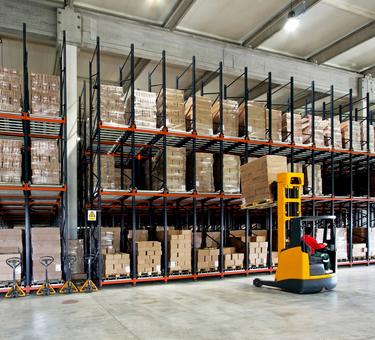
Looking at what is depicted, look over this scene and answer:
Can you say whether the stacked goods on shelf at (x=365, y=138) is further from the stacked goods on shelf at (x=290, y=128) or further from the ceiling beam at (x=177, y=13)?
the ceiling beam at (x=177, y=13)

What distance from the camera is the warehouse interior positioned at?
7.23 meters

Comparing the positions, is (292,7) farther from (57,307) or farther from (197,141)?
(57,307)

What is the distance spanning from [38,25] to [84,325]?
28.8 ft

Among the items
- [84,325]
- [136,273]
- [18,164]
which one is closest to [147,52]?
→ [18,164]

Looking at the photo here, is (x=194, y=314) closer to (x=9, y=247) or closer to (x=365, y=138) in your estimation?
(x=9, y=247)

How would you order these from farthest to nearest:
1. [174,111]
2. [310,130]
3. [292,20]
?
[310,130], [174,111], [292,20]

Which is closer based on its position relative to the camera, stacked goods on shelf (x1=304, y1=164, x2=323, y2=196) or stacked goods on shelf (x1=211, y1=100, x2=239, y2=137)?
stacked goods on shelf (x1=211, y1=100, x2=239, y2=137)

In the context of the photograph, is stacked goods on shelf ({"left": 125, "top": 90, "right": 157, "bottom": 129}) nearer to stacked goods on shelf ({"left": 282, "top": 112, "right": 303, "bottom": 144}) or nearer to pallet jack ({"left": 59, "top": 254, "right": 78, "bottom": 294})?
pallet jack ({"left": 59, "top": 254, "right": 78, "bottom": 294})

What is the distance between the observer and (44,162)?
9.34m

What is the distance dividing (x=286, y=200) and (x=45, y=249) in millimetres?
5635

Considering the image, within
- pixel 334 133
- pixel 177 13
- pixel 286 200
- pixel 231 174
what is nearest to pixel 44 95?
pixel 177 13

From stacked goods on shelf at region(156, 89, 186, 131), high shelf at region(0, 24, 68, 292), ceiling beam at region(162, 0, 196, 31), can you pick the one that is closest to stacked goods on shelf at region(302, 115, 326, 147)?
stacked goods on shelf at region(156, 89, 186, 131)

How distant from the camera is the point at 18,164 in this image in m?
9.14

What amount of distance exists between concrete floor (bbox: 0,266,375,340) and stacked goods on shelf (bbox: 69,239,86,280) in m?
1.16
